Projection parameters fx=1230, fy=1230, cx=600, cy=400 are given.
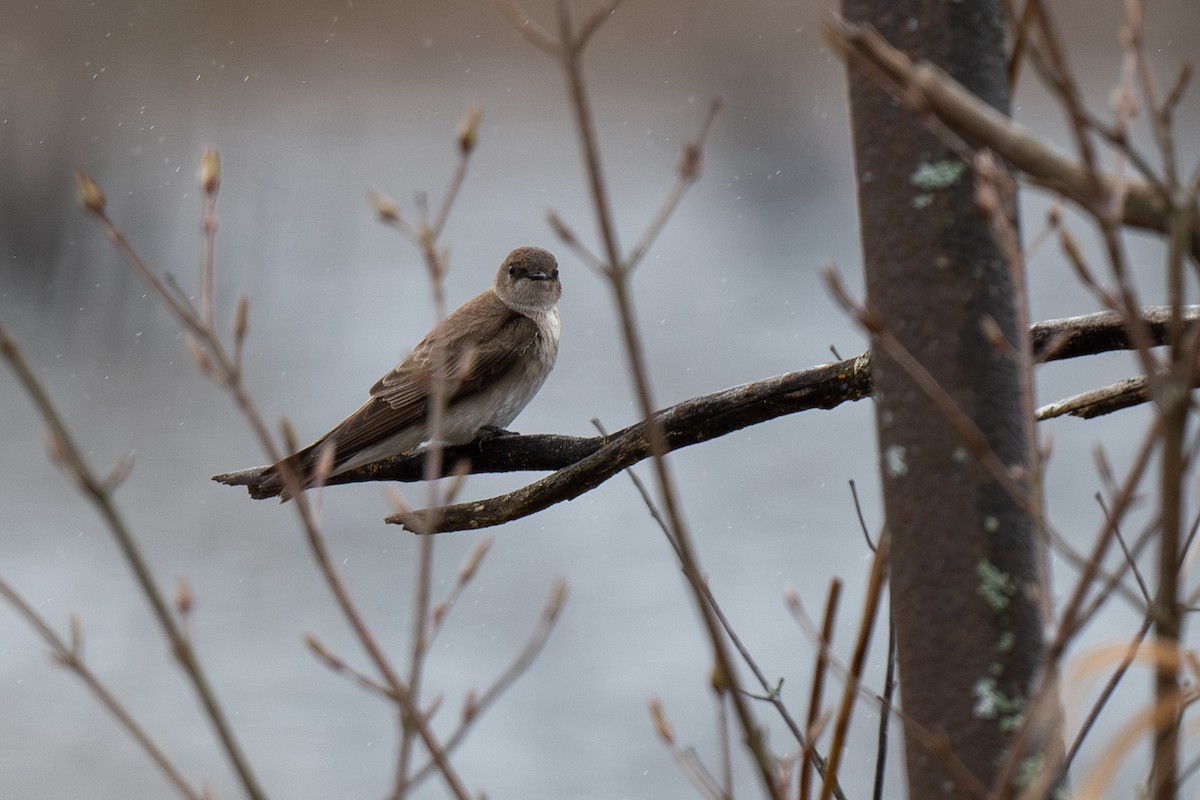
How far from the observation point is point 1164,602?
445 mm

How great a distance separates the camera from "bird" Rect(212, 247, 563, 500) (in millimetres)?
2459

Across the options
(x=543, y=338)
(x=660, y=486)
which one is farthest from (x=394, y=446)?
(x=660, y=486)

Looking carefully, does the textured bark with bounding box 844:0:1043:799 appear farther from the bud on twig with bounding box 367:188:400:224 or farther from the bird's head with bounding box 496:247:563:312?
the bird's head with bounding box 496:247:563:312

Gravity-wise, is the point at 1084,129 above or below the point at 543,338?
below

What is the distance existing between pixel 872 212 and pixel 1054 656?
32 centimetres

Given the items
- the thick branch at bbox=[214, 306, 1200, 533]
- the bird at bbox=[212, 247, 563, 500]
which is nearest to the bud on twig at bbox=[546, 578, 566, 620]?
the thick branch at bbox=[214, 306, 1200, 533]

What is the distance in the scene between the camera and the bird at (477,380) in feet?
8.07

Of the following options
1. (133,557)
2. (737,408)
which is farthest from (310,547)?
(737,408)

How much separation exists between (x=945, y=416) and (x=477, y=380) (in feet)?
6.43

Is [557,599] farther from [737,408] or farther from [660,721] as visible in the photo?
[737,408]

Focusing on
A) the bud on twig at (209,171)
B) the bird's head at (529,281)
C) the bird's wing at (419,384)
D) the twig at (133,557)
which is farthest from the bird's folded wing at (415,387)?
the twig at (133,557)

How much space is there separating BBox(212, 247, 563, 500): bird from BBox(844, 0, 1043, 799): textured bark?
62.0 inches

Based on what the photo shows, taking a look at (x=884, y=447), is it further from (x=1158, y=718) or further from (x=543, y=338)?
(x=543, y=338)

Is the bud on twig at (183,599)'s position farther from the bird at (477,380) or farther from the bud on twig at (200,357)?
the bird at (477,380)
